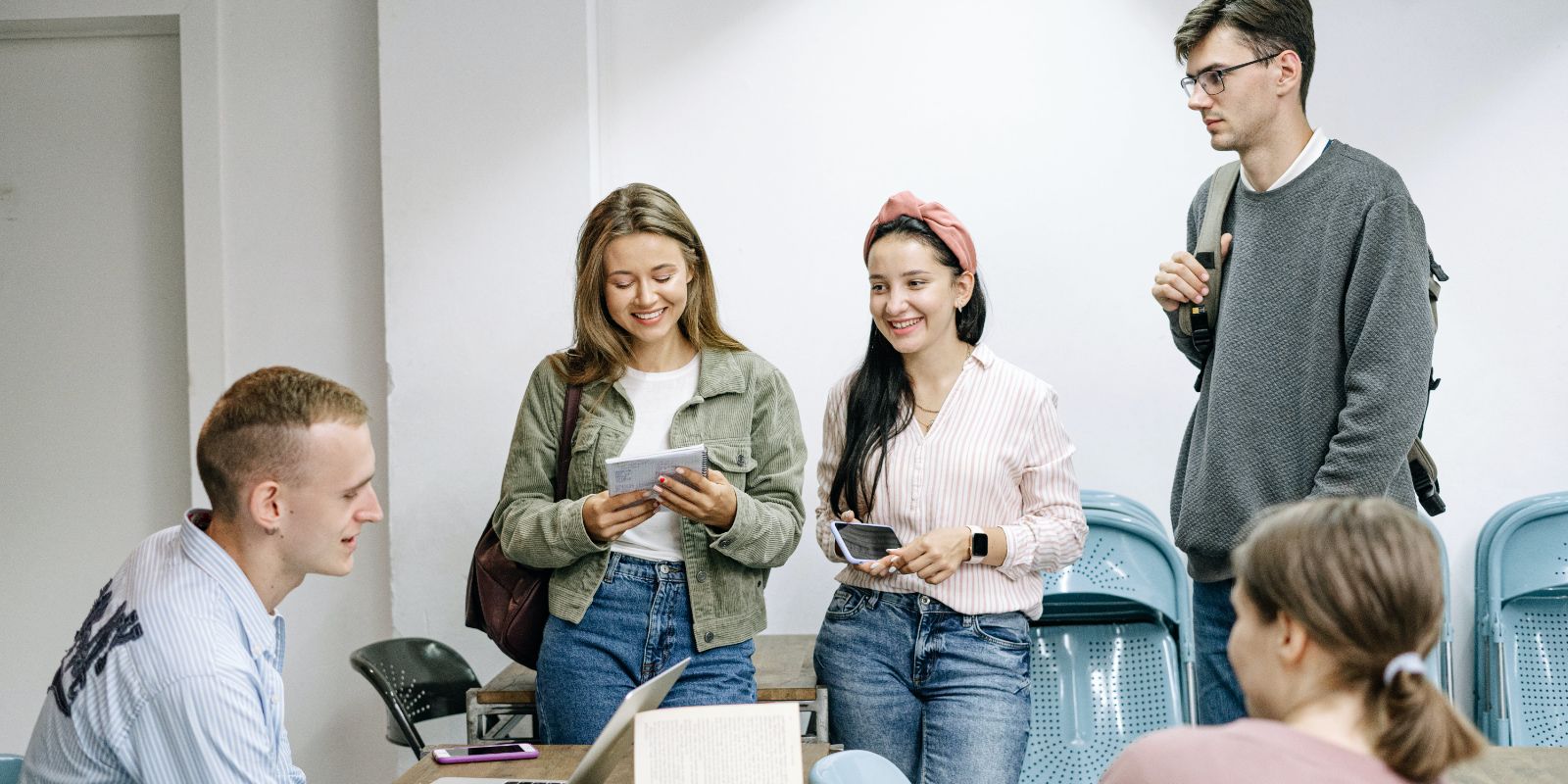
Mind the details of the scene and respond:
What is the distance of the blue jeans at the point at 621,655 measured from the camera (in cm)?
293

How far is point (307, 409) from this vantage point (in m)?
2.07

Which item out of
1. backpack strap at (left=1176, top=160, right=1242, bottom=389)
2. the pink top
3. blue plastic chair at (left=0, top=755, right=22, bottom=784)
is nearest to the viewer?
the pink top

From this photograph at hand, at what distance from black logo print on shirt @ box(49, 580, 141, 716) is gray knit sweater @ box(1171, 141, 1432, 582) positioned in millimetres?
2114

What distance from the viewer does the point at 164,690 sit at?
182cm

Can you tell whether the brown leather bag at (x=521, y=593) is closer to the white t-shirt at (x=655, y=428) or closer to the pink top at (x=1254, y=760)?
the white t-shirt at (x=655, y=428)

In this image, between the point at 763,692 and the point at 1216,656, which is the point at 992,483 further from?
the point at 763,692

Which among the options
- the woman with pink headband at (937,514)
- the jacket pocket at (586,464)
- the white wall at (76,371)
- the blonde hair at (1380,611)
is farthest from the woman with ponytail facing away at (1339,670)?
the white wall at (76,371)

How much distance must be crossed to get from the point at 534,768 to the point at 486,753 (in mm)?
130

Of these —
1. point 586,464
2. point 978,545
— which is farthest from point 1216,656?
point 586,464

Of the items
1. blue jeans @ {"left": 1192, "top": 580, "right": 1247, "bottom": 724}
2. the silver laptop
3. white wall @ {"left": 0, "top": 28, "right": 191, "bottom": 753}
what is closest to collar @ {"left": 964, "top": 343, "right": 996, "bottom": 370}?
blue jeans @ {"left": 1192, "top": 580, "right": 1247, "bottom": 724}

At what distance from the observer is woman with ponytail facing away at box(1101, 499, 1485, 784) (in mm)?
1432

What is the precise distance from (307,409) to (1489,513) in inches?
142

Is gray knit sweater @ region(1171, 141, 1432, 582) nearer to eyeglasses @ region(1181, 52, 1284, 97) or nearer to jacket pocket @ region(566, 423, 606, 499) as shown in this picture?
eyeglasses @ region(1181, 52, 1284, 97)

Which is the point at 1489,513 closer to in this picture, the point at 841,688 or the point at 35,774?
the point at 841,688
